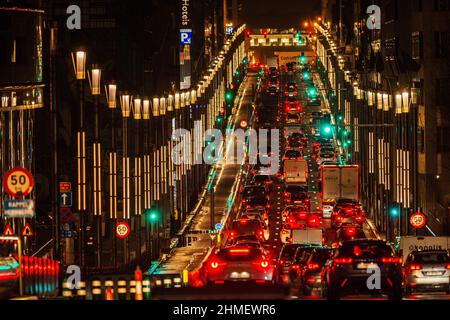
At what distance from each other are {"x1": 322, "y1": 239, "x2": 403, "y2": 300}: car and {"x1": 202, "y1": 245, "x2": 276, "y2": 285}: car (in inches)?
131

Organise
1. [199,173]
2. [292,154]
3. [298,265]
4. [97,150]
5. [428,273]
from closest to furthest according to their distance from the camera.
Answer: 1. [428,273]
2. [298,265]
3. [97,150]
4. [199,173]
5. [292,154]

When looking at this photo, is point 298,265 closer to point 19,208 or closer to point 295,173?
point 19,208

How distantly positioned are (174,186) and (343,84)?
2081 inches

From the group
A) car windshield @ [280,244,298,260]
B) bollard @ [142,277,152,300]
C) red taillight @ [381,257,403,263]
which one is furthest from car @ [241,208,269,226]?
red taillight @ [381,257,403,263]

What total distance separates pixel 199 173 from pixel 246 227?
4362cm

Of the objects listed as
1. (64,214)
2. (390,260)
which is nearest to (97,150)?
(64,214)

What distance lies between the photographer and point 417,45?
91.1 m

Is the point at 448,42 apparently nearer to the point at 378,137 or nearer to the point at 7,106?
the point at 378,137

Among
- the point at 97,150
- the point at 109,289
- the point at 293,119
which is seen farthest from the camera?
the point at 293,119

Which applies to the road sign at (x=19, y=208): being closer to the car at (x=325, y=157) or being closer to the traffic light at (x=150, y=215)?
the traffic light at (x=150, y=215)

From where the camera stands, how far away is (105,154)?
87.6m

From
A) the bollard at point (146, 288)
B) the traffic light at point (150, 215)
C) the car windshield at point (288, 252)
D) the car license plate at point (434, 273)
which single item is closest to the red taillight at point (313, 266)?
the car license plate at point (434, 273)

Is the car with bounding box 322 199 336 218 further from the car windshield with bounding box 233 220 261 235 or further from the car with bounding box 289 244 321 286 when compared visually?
the car with bounding box 289 244 321 286
